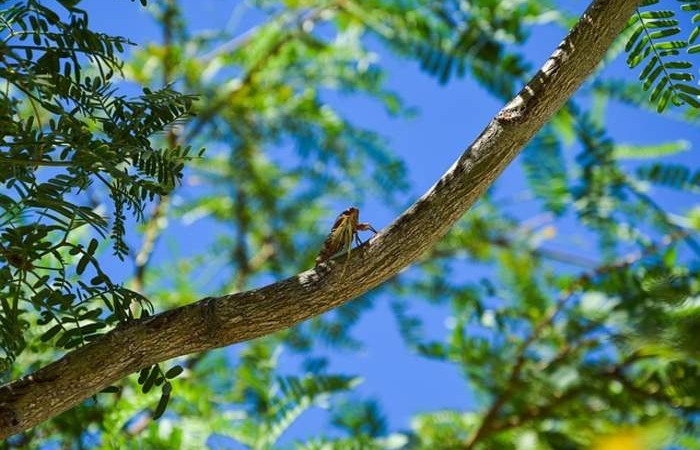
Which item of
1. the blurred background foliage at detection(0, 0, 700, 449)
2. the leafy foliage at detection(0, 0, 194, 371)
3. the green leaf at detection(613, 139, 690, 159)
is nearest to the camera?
the leafy foliage at detection(0, 0, 194, 371)

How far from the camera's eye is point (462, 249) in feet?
6.75

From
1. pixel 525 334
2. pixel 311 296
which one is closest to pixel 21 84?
pixel 311 296

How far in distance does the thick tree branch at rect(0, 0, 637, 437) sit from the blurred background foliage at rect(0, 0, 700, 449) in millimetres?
287

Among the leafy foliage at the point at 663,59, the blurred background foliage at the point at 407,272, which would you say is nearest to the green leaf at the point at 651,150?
the blurred background foliage at the point at 407,272

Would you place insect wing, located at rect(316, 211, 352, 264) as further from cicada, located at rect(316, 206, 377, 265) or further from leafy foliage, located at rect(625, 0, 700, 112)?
leafy foliage, located at rect(625, 0, 700, 112)

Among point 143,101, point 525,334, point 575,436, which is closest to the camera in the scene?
point 143,101

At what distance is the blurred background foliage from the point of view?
5.07 feet

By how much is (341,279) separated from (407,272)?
60.2 inches

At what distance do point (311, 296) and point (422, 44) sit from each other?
1.07 m

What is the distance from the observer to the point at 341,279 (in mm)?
703

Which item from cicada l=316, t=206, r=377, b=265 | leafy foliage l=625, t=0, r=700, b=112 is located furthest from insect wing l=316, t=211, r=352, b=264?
leafy foliage l=625, t=0, r=700, b=112

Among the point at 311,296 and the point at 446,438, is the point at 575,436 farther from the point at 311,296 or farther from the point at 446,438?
the point at 311,296

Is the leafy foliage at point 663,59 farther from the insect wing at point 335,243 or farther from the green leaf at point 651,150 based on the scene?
the green leaf at point 651,150

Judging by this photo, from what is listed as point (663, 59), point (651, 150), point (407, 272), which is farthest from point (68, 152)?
point (407, 272)
